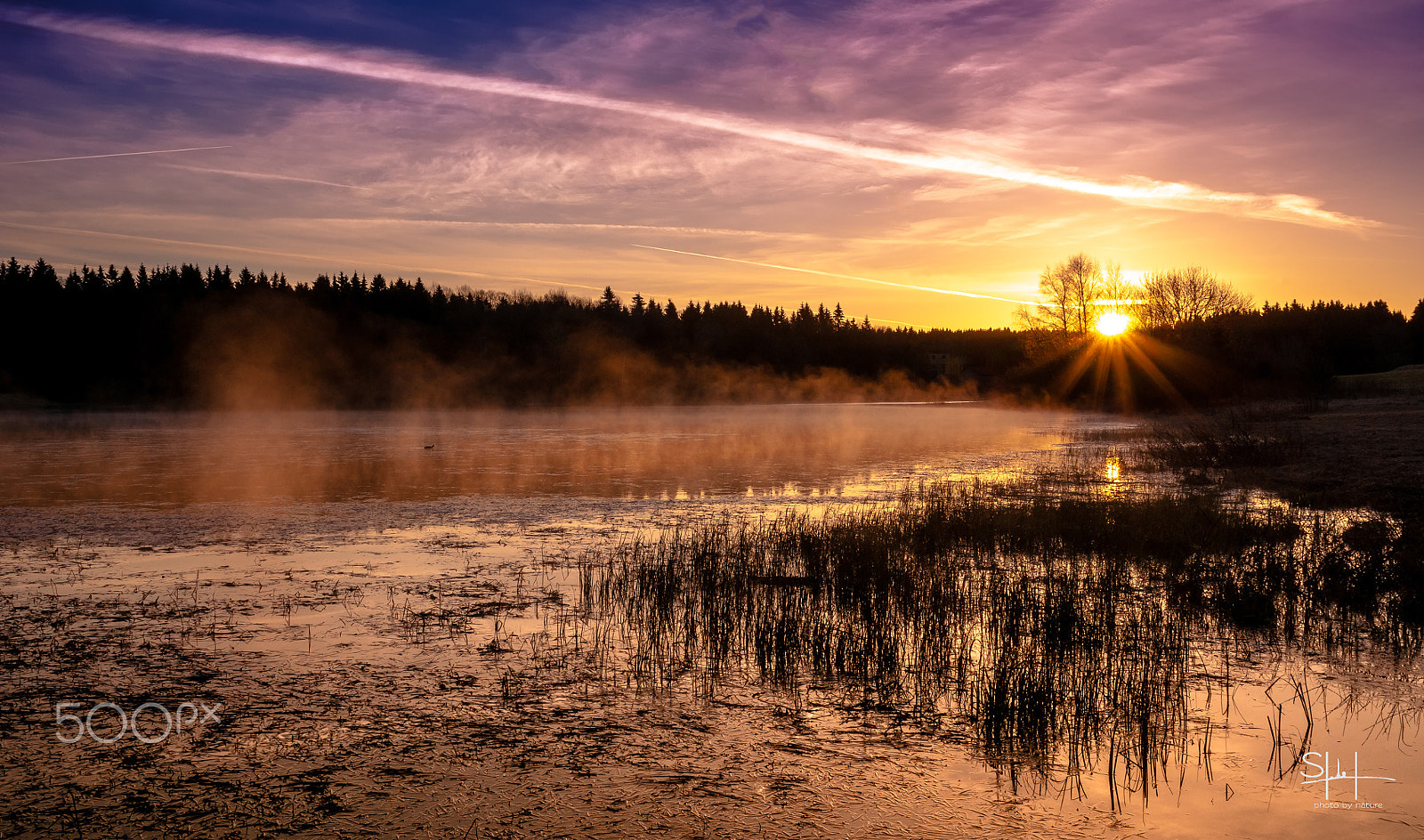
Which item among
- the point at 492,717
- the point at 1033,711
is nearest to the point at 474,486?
the point at 492,717

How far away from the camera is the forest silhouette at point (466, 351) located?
6278 cm

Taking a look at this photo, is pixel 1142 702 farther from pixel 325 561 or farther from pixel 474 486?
pixel 474 486

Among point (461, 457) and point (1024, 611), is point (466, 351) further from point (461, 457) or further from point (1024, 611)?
point (1024, 611)

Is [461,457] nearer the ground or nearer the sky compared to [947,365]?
nearer the ground

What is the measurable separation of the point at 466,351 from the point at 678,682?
9250 cm

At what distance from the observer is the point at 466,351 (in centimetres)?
9506

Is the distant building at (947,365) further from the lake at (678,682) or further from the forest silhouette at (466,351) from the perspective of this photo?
the lake at (678,682)

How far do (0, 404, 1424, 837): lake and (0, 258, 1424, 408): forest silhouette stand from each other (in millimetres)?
38237

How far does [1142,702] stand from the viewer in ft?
19.9

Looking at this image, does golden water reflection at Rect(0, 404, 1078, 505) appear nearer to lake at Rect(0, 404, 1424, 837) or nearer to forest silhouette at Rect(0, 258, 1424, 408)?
lake at Rect(0, 404, 1424, 837)

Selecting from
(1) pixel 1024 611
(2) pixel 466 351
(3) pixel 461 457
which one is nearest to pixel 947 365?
(2) pixel 466 351

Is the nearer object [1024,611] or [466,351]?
[1024,611]

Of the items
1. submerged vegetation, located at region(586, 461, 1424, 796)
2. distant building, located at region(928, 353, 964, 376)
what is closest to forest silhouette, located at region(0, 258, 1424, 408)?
distant building, located at region(928, 353, 964, 376)

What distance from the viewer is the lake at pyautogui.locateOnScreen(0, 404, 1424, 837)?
479 cm
